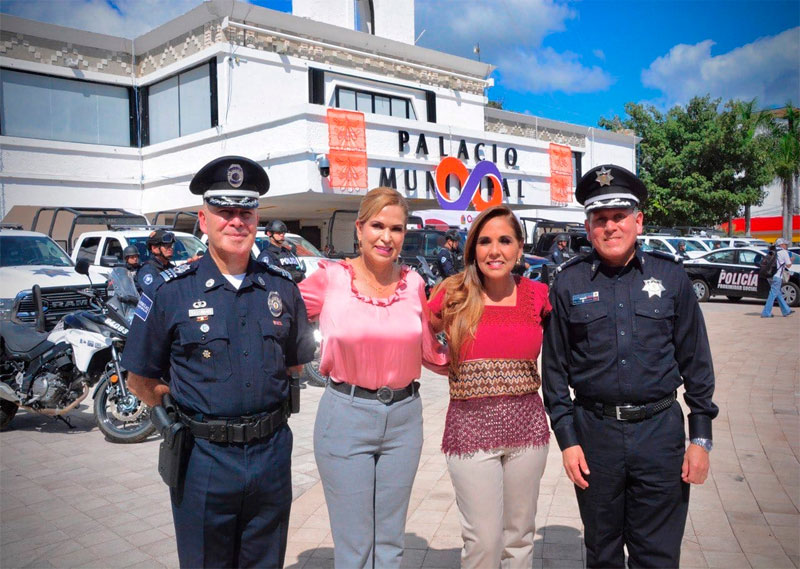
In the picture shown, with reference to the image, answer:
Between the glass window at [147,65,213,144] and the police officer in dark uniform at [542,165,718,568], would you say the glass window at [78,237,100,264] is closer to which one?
the glass window at [147,65,213,144]

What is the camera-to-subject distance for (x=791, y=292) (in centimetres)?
1789

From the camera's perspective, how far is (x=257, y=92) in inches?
835

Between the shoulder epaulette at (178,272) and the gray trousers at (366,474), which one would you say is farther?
the gray trousers at (366,474)

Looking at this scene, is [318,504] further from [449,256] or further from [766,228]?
[766,228]

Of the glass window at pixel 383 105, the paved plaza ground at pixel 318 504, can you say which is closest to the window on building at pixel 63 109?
the glass window at pixel 383 105

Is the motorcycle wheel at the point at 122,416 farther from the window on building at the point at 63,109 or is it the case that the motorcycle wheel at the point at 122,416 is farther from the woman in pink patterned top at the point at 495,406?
the window on building at the point at 63,109

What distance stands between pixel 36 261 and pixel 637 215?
10.5m

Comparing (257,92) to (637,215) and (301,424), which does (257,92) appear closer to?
(301,424)

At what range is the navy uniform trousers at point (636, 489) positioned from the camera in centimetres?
277

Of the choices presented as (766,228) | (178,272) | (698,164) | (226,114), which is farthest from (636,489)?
(766,228)

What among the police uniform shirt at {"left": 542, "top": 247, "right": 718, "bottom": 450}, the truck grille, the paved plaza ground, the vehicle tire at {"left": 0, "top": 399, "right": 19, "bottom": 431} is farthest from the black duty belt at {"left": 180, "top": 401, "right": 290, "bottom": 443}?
the truck grille

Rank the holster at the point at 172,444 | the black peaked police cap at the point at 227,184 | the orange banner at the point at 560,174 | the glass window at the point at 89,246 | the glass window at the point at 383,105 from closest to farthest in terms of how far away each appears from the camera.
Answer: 1. the holster at the point at 172,444
2. the black peaked police cap at the point at 227,184
3. the glass window at the point at 89,246
4. the glass window at the point at 383,105
5. the orange banner at the point at 560,174

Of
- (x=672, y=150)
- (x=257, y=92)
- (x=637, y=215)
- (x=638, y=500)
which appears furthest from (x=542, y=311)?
(x=672, y=150)

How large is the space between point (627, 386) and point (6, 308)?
9206 millimetres
